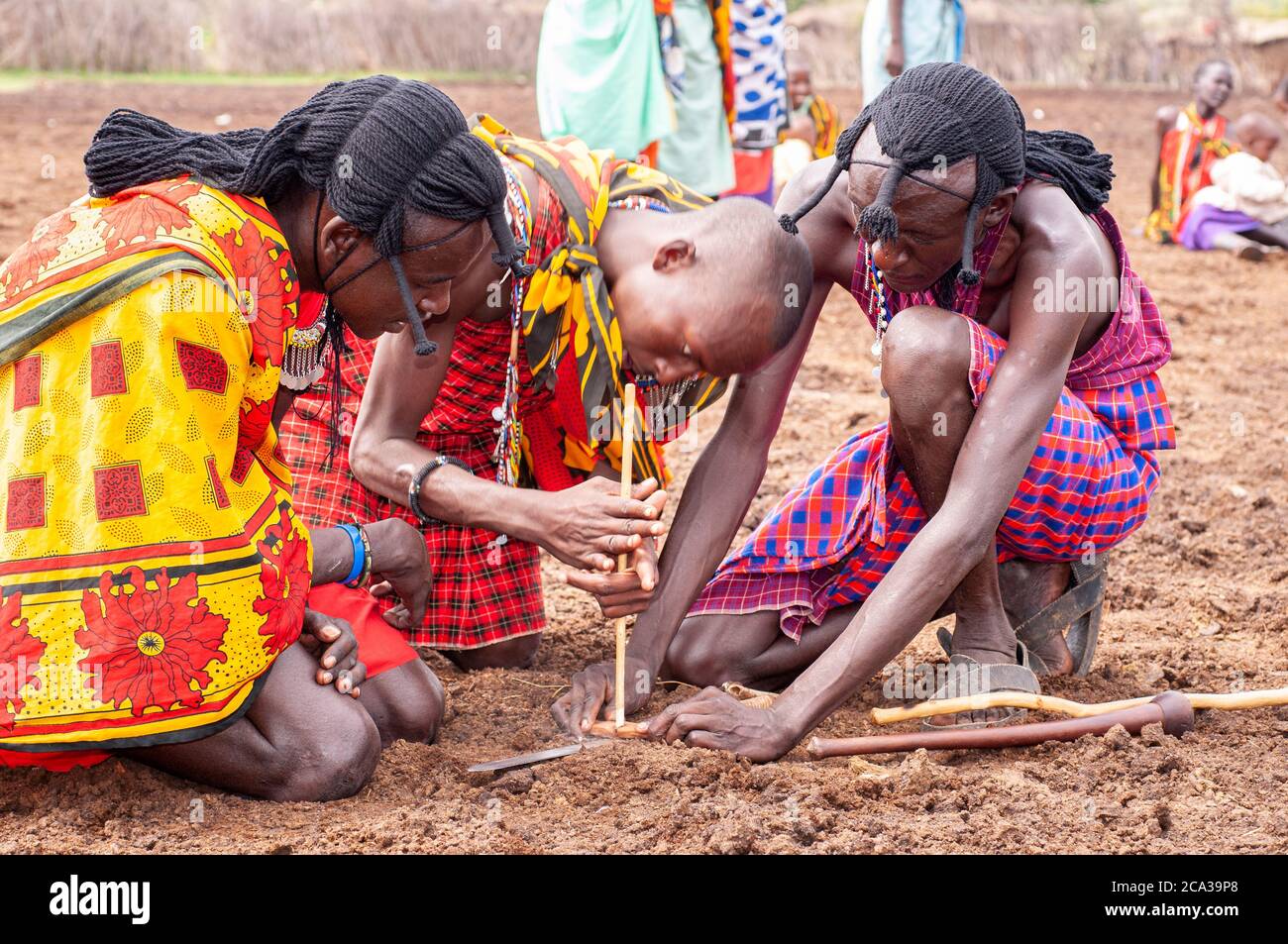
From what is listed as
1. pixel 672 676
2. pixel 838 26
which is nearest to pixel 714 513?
pixel 672 676

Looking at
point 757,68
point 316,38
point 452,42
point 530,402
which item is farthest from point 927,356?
point 316,38

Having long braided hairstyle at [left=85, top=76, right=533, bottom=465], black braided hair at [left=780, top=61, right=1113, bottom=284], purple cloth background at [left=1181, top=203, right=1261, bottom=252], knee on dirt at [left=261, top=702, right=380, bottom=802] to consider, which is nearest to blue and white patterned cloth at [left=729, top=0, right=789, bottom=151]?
black braided hair at [left=780, top=61, right=1113, bottom=284]

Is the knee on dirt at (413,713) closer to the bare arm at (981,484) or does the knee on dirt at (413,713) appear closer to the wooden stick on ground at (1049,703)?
the bare arm at (981,484)

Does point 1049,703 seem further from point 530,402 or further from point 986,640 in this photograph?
point 530,402

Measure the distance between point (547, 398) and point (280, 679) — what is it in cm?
100

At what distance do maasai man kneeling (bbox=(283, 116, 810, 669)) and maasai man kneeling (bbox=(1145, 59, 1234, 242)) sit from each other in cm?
709

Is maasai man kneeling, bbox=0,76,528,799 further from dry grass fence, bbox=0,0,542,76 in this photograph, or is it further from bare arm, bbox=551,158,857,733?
dry grass fence, bbox=0,0,542,76

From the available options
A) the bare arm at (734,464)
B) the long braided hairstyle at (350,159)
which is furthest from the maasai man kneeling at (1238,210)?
the long braided hairstyle at (350,159)

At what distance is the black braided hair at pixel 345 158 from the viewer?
2293 millimetres

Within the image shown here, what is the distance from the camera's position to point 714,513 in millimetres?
3025

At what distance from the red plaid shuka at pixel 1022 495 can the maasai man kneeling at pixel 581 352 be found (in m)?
0.35

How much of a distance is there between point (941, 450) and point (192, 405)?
4.75 feet

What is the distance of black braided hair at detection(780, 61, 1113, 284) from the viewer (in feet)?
8.37

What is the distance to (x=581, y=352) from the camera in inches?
116
